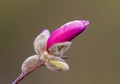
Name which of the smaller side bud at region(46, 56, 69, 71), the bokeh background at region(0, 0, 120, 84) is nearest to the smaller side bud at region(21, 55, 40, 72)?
the smaller side bud at region(46, 56, 69, 71)

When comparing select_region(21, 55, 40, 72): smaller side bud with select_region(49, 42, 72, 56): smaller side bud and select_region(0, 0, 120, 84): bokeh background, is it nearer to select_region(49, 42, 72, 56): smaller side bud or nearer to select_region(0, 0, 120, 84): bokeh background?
select_region(49, 42, 72, 56): smaller side bud

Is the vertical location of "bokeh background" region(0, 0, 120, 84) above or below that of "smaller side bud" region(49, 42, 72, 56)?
above

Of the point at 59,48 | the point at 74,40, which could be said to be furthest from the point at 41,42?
the point at 74,40

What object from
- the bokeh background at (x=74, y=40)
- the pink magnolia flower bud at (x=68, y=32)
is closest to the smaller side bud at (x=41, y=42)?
the pink magnolia flower bud at (x=68, y=32)

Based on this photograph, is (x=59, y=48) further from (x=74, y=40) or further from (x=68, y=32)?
(x=74, y=40)

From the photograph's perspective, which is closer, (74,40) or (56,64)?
(56,64)
